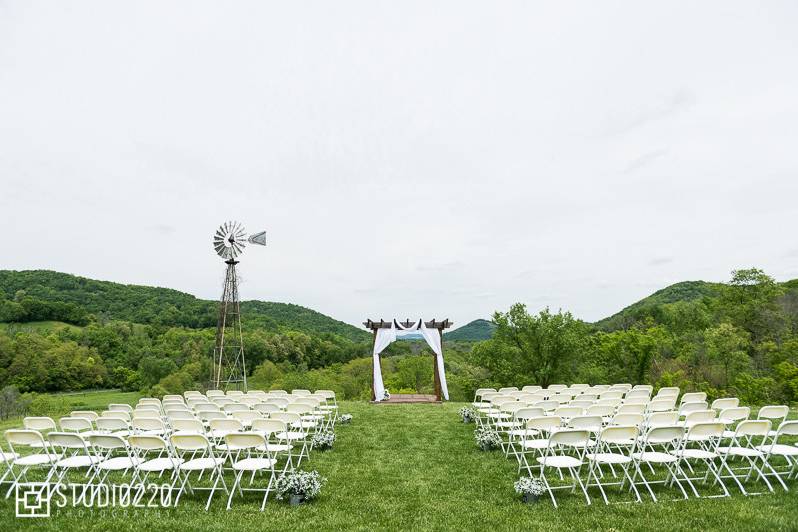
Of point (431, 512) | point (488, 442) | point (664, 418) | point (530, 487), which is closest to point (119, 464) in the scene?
point (431, 512)

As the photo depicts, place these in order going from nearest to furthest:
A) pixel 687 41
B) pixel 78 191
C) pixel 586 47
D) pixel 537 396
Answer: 1. pixel 537 396
2. pixel 687 41
3. pixel 586 47
4. pixel 78 191

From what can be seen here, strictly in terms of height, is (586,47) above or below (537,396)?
above

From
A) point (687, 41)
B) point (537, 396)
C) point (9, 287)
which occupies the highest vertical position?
point (9, 287)

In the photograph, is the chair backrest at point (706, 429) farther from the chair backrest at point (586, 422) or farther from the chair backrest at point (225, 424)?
the chair backrest at point (225, 424)

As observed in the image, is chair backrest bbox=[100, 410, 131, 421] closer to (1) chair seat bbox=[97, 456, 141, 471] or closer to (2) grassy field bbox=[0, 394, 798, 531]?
(1) chair seat bbox=[97, 456, 141, 471]

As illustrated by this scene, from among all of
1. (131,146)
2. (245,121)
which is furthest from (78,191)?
(245,121)

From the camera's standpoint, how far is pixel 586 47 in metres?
11.5

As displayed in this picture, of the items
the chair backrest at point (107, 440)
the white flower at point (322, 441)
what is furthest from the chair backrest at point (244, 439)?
the white flower at point (322, 441)

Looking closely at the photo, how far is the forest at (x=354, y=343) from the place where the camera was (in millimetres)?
21155

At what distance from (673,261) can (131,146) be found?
27.7 meters

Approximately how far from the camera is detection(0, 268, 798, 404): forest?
21155 mm

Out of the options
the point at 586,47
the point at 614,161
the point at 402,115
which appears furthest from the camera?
the point at 614,161

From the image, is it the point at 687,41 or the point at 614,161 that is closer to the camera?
the point at 687,41

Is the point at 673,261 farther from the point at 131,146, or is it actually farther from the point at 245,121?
the point at 131,146
